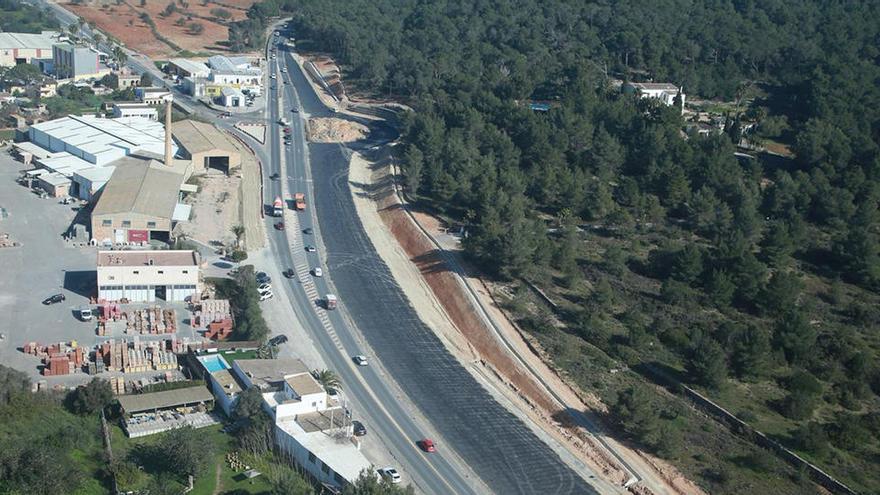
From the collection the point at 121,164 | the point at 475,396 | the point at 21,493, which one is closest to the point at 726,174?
the point at 475,396

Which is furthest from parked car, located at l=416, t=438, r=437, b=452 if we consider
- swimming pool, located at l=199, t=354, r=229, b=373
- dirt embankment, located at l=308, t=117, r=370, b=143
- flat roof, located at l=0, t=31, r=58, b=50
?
flat roof, located at l=0, t=31, r=58, b=50

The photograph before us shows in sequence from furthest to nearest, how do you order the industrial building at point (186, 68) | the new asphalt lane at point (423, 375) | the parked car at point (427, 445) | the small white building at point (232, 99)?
the industrial building at point (186, 68), the small white building at point (232, 99), the parked car at point (427, 445), the new asphalt lane at point (423, 375)

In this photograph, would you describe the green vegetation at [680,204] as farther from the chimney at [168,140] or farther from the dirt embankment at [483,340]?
the chimney at [168,140]

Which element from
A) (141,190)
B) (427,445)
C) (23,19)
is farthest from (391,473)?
(23,19)

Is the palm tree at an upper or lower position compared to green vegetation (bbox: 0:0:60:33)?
lower

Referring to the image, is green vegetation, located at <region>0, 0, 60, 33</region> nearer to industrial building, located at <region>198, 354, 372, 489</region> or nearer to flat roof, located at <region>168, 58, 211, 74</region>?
flat roof, located at <region>168, 58, 211, 74</region>

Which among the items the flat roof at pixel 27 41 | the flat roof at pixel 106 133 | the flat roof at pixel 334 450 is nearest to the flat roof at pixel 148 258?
the flat roof at pixel 334 450
